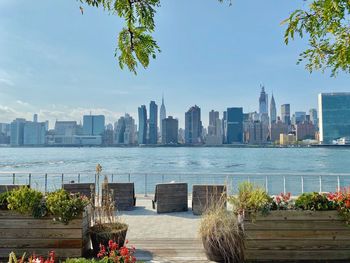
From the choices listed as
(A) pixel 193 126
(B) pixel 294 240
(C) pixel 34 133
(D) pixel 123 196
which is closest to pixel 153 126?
(A) pixel 193 126

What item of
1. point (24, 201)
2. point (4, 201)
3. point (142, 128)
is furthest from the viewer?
point (142, 128)

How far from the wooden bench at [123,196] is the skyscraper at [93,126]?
131551 millimetres

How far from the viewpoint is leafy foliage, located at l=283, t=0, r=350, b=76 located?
231 centimetres

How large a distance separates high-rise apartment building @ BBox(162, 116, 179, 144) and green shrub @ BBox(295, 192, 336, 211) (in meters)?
120

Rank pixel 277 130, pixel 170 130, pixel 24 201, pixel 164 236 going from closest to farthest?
1. pixel 24 201
2. pixel 164 236
3. pixel 170 130
4. pixel 277 130

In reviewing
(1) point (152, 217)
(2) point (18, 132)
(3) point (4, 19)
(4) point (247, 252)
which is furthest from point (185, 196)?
(2) point (18, 132)

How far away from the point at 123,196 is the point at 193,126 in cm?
12374

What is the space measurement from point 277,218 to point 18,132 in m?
142

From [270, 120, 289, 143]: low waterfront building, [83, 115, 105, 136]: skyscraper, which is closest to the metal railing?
[270, 120, 289, 143]: low waterfront building

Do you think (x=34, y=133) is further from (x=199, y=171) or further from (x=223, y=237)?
(x=223, y=237)

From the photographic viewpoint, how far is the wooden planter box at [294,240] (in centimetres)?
411

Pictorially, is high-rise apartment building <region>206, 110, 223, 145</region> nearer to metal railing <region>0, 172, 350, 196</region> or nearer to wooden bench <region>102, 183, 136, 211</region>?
metal railing <region>0, 172, 350, 196</region>

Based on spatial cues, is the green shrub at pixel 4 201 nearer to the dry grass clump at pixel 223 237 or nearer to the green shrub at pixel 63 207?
the green shrub at pixel 63 207

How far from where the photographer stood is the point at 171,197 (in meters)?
8.11
